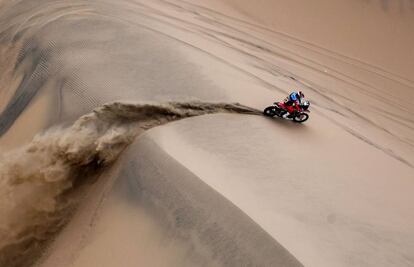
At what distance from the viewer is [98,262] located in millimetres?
2605

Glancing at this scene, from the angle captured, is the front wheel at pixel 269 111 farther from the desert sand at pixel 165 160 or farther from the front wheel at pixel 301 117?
the front wheel at pixel 301 117

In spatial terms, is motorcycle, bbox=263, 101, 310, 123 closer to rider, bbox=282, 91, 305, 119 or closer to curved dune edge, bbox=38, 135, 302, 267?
rider, bbox=282, 91, 305, 119

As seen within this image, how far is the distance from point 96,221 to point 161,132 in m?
0.63

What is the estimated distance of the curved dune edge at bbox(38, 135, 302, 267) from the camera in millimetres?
2379

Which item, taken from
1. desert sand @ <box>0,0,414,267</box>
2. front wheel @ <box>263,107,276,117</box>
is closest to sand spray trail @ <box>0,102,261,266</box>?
desert sand @ <box>0,0,414,267</box>

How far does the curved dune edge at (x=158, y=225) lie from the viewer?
7.80 ft

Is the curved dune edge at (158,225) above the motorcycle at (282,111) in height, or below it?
below

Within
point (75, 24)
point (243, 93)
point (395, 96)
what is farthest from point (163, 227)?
point (395, 96)

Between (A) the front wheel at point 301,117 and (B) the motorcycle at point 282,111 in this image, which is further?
(A) the front wheel at point 301,117

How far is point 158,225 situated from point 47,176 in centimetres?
80

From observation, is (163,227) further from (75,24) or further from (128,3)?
(128,3)

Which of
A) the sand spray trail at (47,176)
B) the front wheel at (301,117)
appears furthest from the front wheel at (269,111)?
the sand spray trail at (47,176)

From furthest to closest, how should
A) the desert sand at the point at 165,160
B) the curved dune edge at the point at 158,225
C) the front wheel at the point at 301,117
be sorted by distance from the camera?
the front wheel at the point at 301,117, the desert sand at the point at 165,160, the curved dune edge at the point at 158,225

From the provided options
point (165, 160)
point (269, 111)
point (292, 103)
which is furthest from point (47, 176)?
point (292, 103)
